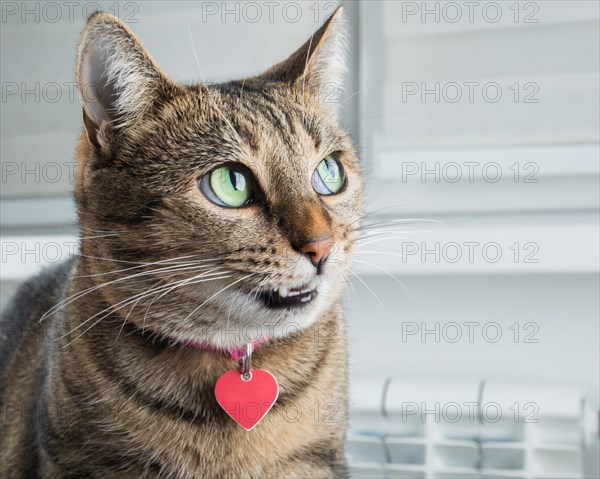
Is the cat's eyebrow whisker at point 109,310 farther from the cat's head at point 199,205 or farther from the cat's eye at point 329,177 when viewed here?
the cat's eye at point 329,177

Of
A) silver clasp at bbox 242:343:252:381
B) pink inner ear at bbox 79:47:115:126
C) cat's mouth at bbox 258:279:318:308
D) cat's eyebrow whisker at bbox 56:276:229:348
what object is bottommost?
silver clasp at bbox 242:343:252:381

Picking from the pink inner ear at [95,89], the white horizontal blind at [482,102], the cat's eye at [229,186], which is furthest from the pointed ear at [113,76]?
the white horizontal blind at [482,102]

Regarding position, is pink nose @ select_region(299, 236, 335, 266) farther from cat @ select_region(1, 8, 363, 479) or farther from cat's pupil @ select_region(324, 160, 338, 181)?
cat's pupil @ select_region(324, 160, 338, 181)

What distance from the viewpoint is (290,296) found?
2.68ft

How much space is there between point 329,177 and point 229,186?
142 mm

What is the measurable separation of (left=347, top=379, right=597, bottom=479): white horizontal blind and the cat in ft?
1.14

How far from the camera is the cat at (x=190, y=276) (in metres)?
0.81

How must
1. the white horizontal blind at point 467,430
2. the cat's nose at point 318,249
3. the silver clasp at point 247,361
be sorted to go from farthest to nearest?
the white horizontal blind at point 467,430
the silver clasp at point 247,361
the cat's nose at point 318,249

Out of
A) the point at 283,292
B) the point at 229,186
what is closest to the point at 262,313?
the point at 283,292

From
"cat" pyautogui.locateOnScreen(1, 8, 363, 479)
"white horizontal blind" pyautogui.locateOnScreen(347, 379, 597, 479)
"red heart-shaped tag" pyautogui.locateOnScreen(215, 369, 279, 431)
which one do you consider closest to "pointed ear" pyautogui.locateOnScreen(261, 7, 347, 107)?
"cat" pyautogui.locateOnScreen(1, 8, 363, 479)

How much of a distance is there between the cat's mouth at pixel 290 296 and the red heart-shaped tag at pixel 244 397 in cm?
11

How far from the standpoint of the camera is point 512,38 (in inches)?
54.4

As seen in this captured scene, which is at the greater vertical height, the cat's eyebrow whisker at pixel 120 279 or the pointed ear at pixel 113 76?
the pointed ear at pixel 113 76

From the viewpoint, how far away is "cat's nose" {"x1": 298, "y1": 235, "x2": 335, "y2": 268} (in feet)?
2.55
